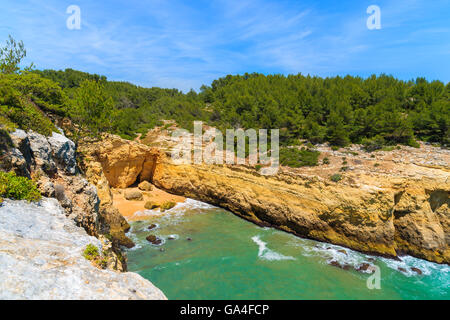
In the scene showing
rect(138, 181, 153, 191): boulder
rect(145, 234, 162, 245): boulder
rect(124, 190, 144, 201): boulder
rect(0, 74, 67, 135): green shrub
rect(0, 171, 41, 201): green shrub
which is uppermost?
rect(0, 74, 67, 135): green shrub

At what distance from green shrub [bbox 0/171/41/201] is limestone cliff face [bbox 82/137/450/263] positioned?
920 centimetres

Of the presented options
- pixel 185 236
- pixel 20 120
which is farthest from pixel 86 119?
pixel 185 236

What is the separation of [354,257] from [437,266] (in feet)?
16.6

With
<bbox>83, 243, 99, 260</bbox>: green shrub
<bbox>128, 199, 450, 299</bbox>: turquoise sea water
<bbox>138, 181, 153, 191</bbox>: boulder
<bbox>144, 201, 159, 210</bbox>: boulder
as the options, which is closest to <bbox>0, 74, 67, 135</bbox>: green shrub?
<bbox>83, 243, 99, 260</bbox>: green shrub

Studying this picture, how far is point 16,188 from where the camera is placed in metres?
5.99

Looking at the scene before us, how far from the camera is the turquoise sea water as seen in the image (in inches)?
476

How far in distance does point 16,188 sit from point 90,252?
297cm

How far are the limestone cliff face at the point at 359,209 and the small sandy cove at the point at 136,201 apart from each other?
20.4 ft

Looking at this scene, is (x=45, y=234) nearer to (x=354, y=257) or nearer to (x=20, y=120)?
(x=20, y=120)

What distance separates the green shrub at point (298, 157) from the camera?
19.8 m

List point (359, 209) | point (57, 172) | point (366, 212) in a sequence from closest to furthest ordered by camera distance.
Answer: point (57, 172) < point (366, 212) < point (359, 209)

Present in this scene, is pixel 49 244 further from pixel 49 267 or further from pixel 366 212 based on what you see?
pixel 366 212

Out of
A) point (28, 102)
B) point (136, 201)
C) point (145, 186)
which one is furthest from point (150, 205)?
point (28, 102)

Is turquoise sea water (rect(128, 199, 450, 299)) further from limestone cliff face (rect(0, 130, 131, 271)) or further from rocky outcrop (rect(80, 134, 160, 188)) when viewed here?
rocky outcrop (rect(80, 134, 160, 188))
